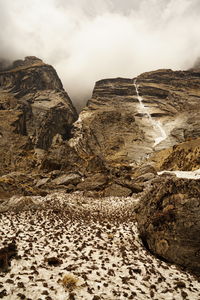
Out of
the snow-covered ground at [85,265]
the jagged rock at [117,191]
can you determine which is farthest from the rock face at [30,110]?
the snow-covered ground at [85,265]

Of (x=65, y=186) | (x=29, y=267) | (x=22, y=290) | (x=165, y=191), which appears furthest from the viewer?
(x=65, y=186)

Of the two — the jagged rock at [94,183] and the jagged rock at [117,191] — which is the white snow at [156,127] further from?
the jagged rock at [117,191]

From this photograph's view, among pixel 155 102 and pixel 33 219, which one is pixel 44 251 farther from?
pixel 155 102

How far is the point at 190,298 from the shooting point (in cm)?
926

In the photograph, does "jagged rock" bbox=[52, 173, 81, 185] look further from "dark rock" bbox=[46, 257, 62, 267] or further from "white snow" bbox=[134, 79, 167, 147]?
"white snow" bbox=[134, 79, 167, 147]

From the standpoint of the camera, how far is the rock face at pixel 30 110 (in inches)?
2591

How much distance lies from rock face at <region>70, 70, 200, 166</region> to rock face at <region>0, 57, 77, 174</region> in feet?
41.3

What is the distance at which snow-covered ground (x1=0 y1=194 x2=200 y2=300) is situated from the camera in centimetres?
902

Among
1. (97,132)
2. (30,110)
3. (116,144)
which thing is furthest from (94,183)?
(30,110)

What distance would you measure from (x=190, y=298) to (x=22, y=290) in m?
6.44

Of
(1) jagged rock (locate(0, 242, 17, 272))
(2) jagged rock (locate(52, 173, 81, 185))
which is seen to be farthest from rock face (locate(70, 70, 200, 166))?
(1) jagged rock (locate(0, 242, 17, 272))

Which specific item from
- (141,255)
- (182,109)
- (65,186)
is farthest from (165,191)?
(182,109)

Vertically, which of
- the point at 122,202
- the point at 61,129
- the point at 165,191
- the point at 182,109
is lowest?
the point at 122,202

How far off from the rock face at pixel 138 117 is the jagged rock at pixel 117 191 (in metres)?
36.8
